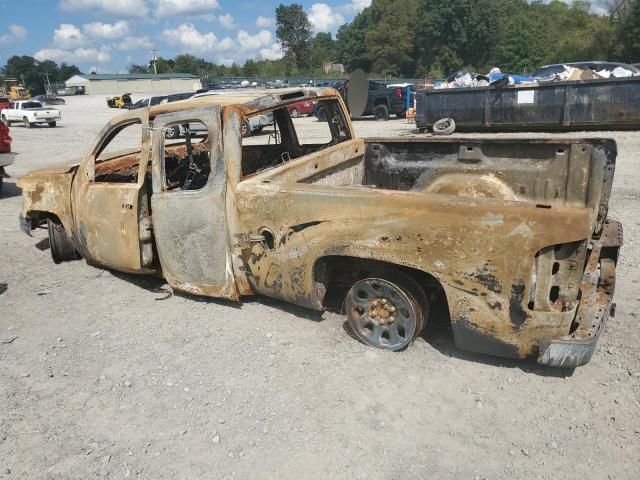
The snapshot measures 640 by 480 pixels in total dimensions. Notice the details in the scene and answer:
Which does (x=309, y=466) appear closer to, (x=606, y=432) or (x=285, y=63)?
(x=606, y=432)

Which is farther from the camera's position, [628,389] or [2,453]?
[628,389]

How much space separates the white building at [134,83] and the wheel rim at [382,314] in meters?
75.5

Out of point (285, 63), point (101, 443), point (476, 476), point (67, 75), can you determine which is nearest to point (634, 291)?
point (476, 476)

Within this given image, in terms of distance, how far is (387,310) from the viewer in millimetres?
3523

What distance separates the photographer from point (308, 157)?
4.37 meters

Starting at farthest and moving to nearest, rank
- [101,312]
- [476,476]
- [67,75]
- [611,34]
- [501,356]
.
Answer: [67,75], [611,34], [101,312], [501,356], [476,476]

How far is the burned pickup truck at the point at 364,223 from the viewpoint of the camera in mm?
2906

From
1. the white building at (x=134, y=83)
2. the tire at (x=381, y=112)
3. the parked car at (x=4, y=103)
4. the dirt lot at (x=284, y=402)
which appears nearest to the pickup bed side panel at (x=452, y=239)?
the dirt lot at (x=284, y=402)

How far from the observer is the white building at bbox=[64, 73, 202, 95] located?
75.9 m

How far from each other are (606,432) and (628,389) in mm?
449

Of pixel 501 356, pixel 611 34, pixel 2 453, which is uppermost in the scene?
pixel 611 34

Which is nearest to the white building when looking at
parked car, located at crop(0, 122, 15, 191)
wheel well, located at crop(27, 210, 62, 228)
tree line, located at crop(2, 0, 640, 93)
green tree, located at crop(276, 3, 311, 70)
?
tree line, located at crop(2, 0, 640, 93)

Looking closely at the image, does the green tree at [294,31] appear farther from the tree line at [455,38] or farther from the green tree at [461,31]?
the green tree at [461,31]

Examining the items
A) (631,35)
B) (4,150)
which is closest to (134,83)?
(631,35)
